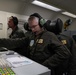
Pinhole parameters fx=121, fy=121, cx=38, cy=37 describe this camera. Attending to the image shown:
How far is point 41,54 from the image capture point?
4.67 ft

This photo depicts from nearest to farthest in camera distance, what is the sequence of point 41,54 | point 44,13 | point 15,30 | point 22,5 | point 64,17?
point 41,54, point 15,30, point 22,5, point 44,13, point 64,17

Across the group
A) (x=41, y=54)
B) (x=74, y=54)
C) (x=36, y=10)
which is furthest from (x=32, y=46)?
(x=36, y=10)

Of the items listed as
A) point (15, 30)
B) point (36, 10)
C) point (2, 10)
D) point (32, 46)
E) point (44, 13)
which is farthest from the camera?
point (44, 13)

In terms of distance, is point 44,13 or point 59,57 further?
point 44,13

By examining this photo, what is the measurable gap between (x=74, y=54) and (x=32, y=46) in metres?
0.70

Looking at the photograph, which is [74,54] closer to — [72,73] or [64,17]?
[72,73]

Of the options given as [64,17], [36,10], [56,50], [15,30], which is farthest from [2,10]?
[64,17]

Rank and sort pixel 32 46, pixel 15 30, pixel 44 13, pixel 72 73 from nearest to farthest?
pixel 32 46, pixel 72 73, pixel 15 30, pixel 44 13

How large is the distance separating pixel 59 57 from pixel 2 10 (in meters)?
2.46

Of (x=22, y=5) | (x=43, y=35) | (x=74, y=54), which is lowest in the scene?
(x=74, y=54)

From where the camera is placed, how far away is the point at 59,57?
1.29m

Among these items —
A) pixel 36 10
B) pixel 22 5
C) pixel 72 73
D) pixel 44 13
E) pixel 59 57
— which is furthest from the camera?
pixel 44 13

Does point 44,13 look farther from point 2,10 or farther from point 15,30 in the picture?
point 15,30

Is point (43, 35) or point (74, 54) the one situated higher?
point (43, 35)
